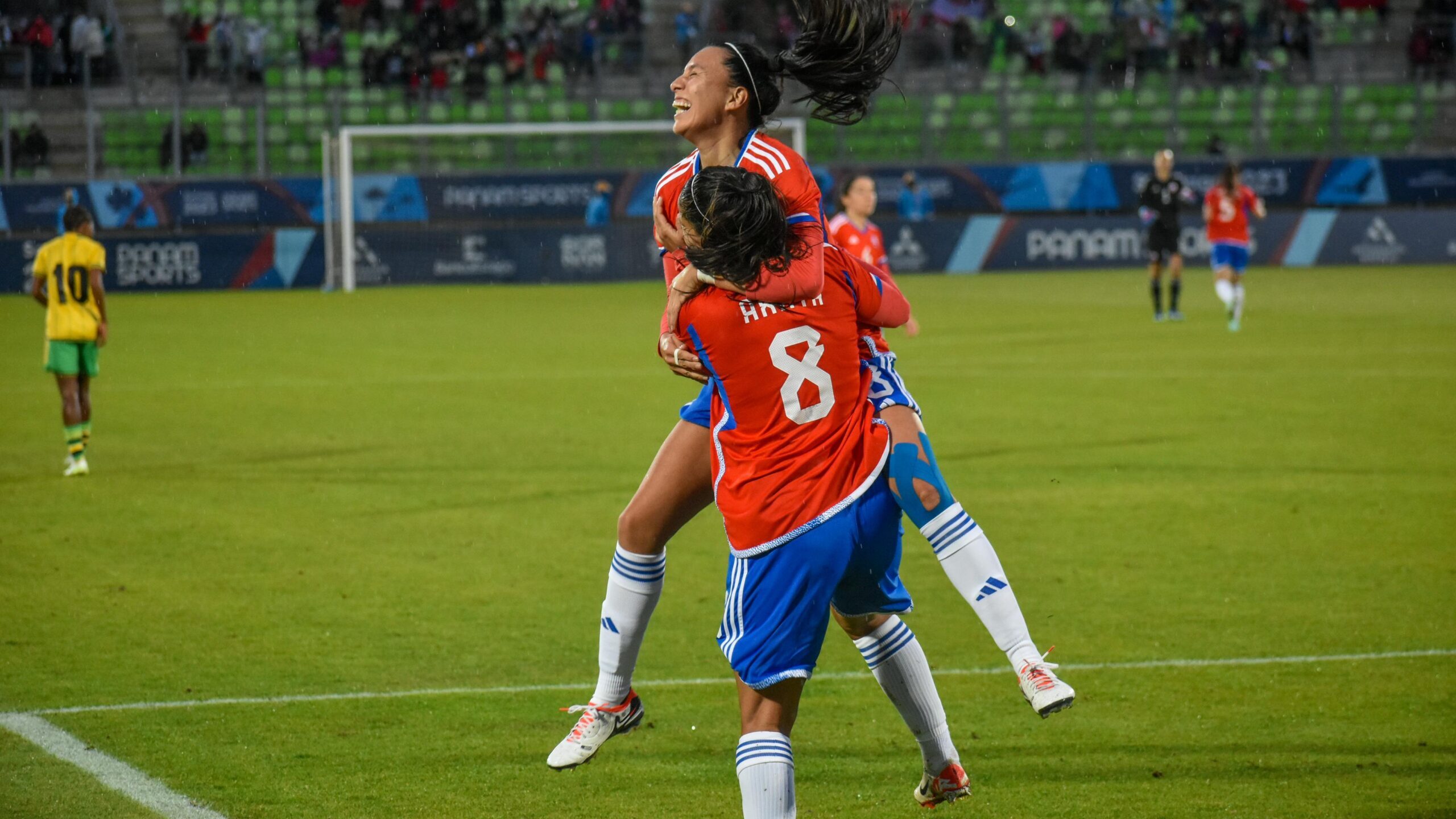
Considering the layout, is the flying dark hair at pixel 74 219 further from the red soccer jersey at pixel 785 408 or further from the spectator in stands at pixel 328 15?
the spectator in stands at pixel 328 15

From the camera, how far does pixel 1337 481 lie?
420 inches

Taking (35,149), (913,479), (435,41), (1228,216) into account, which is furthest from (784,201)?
(435,41)

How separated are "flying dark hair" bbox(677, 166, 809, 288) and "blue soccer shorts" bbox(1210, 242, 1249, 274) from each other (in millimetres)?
19281

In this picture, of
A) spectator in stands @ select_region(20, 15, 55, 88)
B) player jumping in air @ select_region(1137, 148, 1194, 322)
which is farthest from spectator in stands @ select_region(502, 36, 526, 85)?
player jumping in air @ select_region(1137, 148, 1194, 322)

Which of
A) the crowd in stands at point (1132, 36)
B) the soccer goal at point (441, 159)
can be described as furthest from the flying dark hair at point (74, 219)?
the crowd in stands at point (1132, 36)

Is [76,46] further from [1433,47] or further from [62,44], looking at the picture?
[1433,47]

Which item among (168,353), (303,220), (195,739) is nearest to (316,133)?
(303,220)

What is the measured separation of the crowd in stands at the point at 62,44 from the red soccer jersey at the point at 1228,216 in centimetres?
2130

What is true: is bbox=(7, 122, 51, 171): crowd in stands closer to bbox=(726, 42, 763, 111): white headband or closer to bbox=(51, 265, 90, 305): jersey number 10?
bbox=(51, 265, 90, 305): jersey number 10

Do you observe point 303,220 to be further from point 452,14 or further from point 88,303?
point 88,303

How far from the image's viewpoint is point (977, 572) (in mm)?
4055

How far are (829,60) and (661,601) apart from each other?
3.82m

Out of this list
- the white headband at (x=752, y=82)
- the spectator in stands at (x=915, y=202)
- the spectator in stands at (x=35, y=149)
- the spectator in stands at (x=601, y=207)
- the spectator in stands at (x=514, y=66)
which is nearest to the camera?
the white headband at (x=752, y=82)

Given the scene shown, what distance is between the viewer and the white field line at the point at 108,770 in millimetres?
4895
